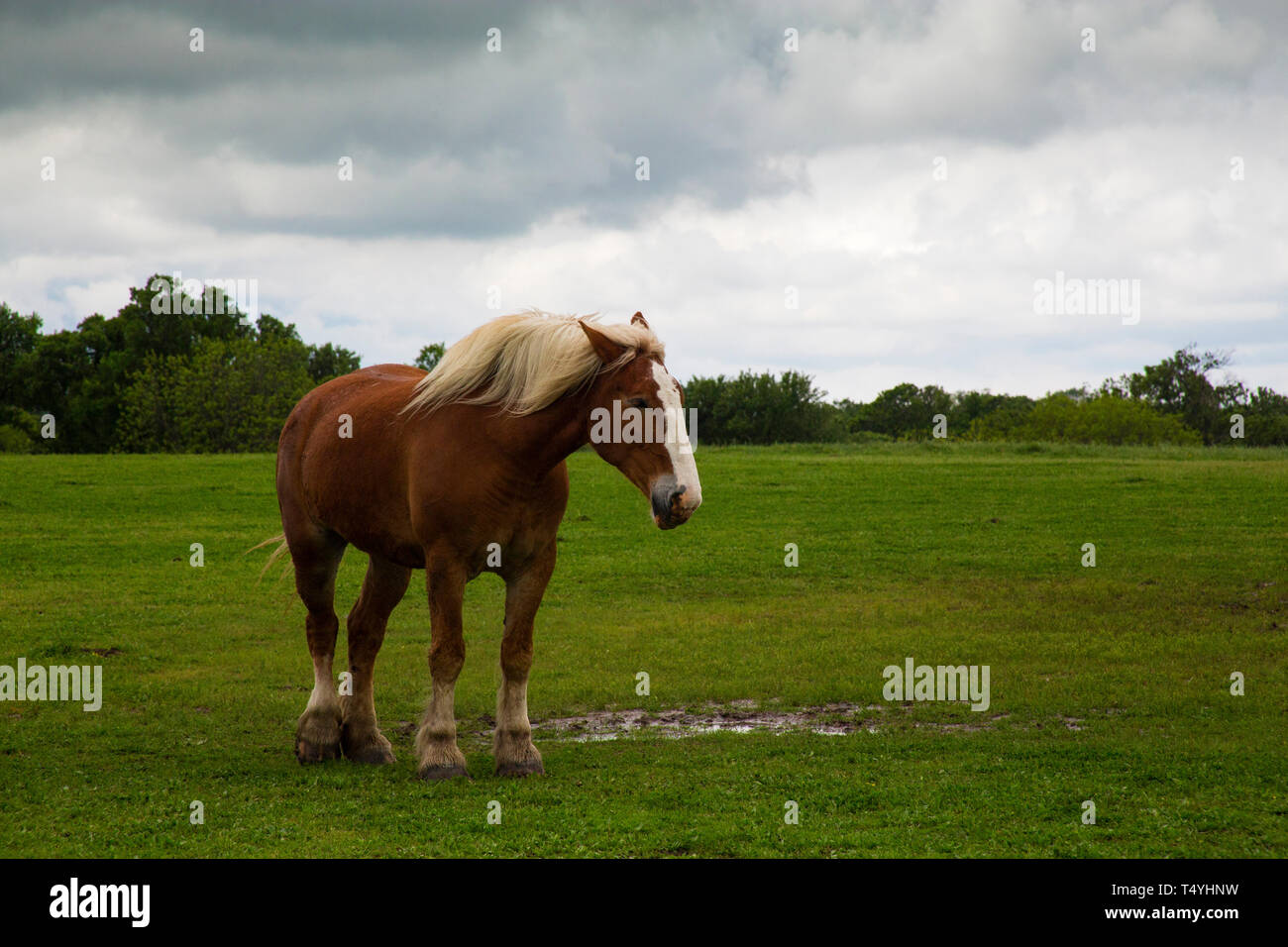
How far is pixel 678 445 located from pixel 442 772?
2.85 metres

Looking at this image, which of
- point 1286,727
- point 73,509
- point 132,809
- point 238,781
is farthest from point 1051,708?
point 73,509

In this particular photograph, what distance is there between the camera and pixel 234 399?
199 feet

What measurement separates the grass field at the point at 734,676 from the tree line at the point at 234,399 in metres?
33.1

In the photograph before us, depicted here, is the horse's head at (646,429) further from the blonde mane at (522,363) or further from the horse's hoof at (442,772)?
the horse's hoof at (442,772)

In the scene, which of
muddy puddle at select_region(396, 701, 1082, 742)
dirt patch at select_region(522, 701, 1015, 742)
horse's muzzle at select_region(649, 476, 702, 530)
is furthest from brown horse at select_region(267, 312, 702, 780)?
dirt patch at select_region(522, 701, 1015, 742)

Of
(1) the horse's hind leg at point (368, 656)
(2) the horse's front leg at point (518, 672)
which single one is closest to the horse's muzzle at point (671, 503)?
(2) the horse's front leg at point (518, 672)

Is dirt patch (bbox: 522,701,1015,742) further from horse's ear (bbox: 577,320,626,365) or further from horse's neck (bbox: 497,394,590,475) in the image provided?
horse's ear (bbox: 577,320,626,365)

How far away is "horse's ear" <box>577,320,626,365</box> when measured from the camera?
738 centimetres

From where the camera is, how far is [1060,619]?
1549 cm

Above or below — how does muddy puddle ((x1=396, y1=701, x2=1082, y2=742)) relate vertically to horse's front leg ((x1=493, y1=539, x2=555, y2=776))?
below

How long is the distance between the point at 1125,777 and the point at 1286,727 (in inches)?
105

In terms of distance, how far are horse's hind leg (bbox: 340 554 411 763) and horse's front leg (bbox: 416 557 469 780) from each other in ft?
3.10
